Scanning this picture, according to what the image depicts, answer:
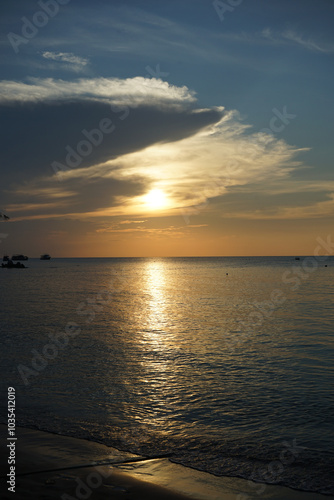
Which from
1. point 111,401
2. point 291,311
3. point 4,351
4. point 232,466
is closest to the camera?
point 232,466

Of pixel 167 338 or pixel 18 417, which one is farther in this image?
pixel 167 338

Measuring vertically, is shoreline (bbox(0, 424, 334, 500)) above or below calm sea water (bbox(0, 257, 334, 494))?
above

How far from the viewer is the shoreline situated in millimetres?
8492

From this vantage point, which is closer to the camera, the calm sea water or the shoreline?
the shoreline

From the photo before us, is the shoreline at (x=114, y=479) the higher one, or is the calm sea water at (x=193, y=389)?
the shoreline at (x=114, y=479)

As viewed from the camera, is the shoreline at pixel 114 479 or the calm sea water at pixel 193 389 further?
the calm sea water at pixel 193 389

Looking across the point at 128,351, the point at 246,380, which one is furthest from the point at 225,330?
the point at 246,380

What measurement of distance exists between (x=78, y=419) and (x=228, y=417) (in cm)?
512

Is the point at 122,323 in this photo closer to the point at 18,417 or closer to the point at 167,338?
the point at 167,338

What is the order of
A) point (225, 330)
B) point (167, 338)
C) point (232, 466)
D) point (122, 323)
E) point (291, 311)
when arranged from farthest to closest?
point (291, 311), point (122, 323), point (225, 330), point (167, 338), point (232, 466)

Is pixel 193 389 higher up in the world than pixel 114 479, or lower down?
lower down

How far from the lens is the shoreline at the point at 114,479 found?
27.9 ft

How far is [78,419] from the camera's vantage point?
14094 millimetres

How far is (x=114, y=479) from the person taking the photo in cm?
925
